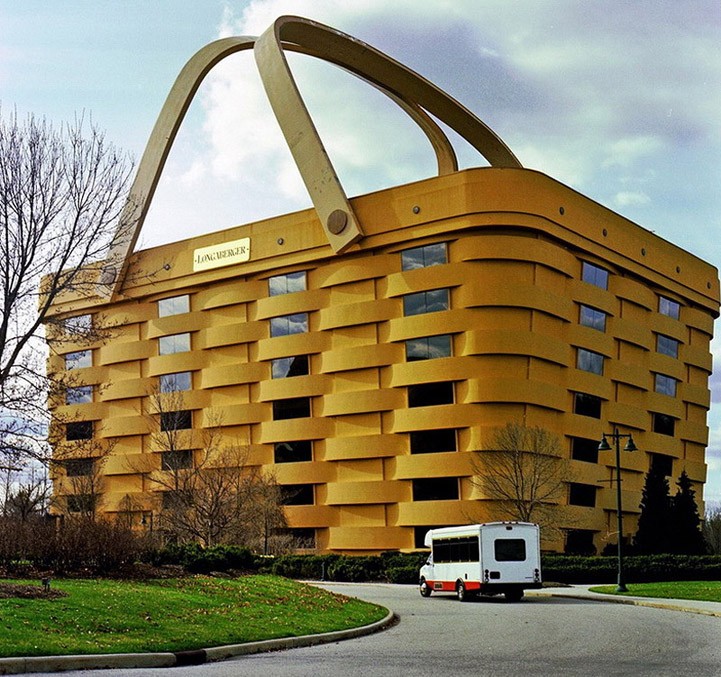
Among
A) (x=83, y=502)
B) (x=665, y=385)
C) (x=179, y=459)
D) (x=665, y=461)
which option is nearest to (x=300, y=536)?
(x=179, y=459)

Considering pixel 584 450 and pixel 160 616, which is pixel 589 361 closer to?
pixel 584 450

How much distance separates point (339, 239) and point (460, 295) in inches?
370

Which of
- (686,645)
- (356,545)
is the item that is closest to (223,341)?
(356,545)

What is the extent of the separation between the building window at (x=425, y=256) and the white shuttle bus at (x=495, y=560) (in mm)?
30399

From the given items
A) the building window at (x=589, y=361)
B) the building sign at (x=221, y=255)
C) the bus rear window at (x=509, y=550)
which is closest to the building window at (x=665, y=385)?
the building window at (x=589, y=361)

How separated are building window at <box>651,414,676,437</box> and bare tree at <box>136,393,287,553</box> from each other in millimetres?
28866

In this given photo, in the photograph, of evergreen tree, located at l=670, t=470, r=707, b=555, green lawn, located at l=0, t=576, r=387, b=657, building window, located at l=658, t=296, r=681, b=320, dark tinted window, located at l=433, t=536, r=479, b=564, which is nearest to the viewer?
green lawn, located at l=0, t=576, r=387, b=657

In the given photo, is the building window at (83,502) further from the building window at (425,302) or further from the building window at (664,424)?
the building window at (664,424)

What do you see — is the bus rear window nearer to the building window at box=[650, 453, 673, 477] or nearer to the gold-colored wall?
the gold-colored wall

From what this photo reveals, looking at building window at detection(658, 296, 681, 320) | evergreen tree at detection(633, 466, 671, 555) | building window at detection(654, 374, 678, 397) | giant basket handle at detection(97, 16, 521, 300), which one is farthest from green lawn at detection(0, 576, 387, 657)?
building window at detection(658, 296, 681, 320)

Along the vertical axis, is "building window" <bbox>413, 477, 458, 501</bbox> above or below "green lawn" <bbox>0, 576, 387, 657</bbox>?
above

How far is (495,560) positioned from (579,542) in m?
32.7

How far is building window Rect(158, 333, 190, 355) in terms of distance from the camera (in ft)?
252

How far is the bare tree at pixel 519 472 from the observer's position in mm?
58500
